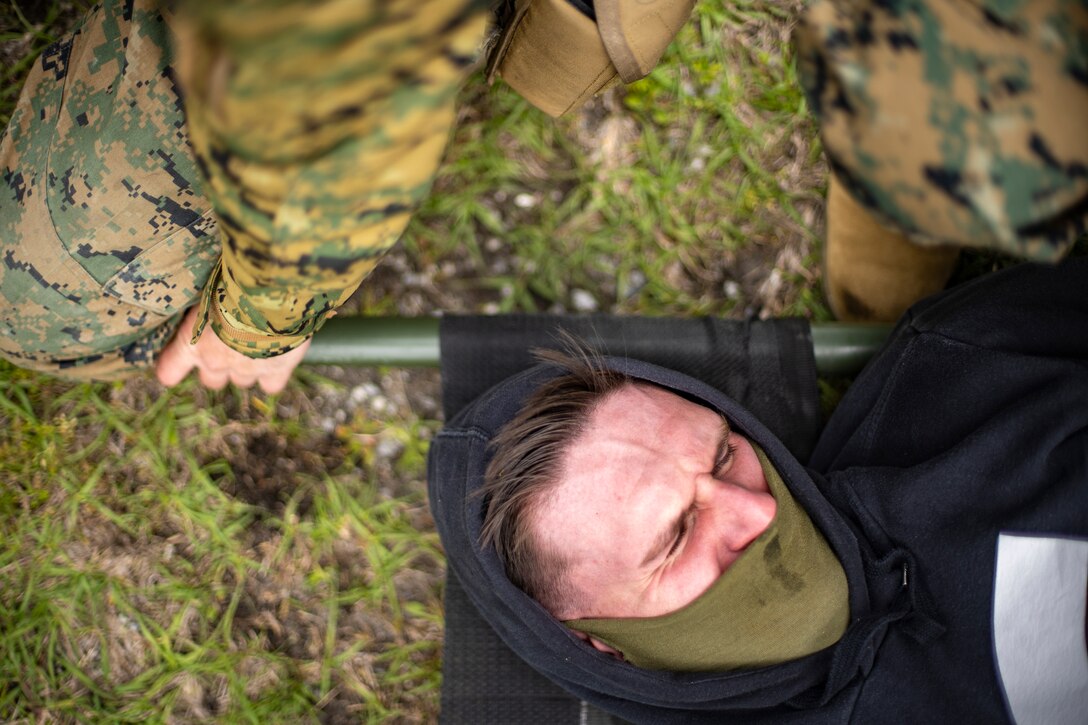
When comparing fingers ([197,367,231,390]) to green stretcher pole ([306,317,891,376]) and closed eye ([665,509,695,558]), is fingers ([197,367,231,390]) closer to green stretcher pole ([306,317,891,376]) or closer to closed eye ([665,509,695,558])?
green stretcher pole ([306,317,891,376])

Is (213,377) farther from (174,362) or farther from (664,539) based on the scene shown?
(664,539)

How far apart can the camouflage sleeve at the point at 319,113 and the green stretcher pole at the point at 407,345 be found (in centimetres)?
94

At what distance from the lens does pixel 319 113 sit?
991 millimetres

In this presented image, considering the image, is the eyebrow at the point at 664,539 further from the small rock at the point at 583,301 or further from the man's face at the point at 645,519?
the small rock at the point at 583,301

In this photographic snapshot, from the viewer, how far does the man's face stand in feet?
5.30

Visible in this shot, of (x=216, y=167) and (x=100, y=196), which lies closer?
(x=216, y=167)

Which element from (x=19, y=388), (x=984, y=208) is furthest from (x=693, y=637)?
(x=19, y=388)

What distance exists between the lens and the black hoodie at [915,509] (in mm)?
1724

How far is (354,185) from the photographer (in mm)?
1072

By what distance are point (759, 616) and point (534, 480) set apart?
56 centimetres

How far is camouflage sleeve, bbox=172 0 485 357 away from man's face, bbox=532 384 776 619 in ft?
2.37

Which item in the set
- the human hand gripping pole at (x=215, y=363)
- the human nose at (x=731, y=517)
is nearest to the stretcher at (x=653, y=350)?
the human hand gripping pole at (x=215, y=363)

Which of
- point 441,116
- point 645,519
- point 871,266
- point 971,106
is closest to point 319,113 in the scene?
point 441,116

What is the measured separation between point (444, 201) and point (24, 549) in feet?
5.35
